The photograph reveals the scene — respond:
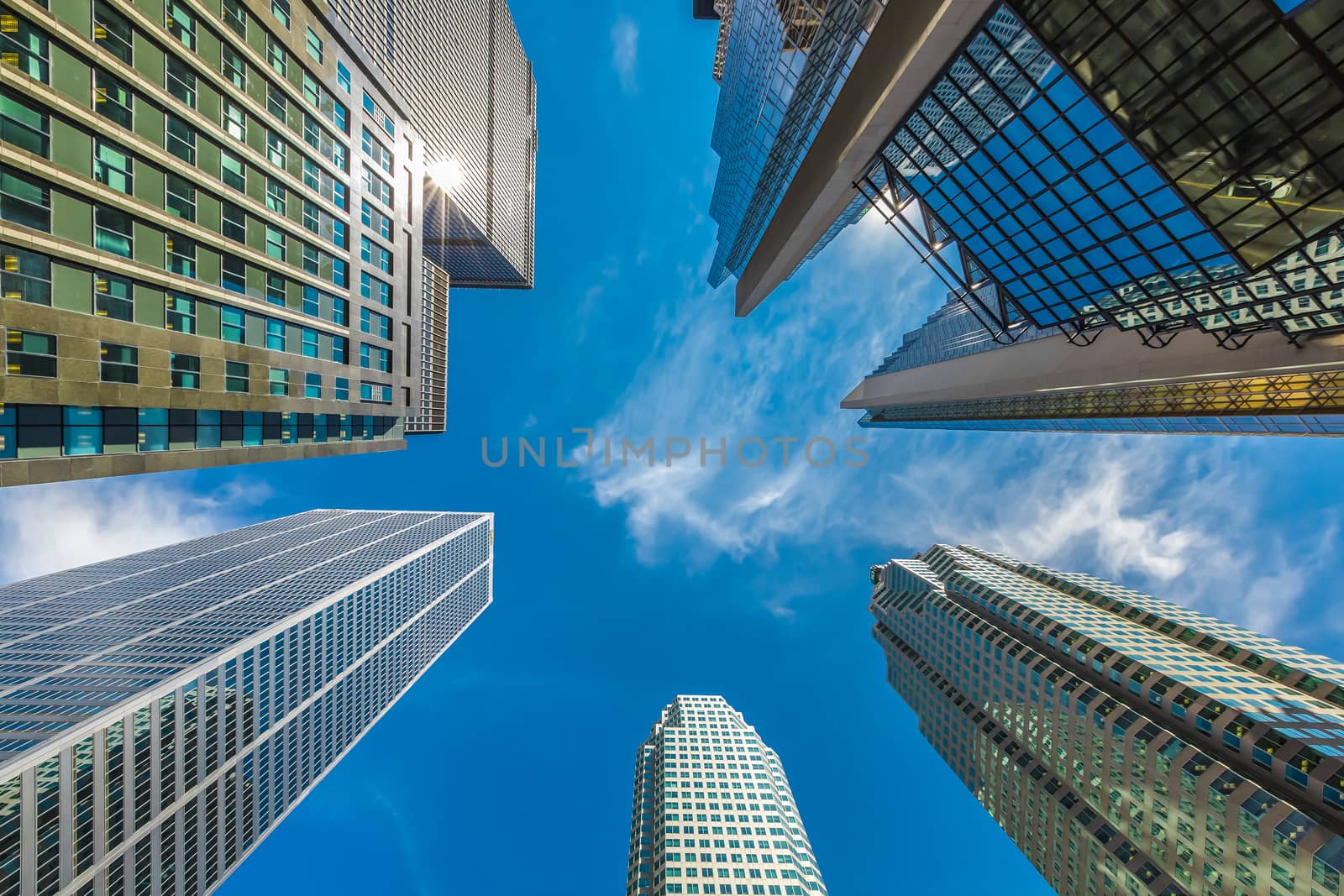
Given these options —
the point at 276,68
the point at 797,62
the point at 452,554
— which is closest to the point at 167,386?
the point at 276,68

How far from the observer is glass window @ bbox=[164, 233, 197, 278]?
25.5 metres

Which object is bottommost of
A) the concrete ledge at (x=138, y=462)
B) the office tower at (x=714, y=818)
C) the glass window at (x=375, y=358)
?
the office tower at (x=714, y=818)

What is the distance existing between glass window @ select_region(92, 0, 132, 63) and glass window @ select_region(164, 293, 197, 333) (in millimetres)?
11280

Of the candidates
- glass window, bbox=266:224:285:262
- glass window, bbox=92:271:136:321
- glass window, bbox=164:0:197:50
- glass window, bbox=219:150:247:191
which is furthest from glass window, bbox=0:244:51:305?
glass window, bbox=164:0:197:50

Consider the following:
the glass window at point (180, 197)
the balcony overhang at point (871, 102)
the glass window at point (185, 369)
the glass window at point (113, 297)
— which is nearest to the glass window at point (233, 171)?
the glass window at point (180, 197)

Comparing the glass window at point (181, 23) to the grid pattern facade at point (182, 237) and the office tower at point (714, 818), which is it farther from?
the office tower at point (714, 818)

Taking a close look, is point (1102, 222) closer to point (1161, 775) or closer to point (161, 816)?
point (1161, 775)

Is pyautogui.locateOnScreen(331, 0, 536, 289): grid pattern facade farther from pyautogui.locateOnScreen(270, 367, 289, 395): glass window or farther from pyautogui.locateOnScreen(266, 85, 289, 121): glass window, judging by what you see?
pyautogui.locateOnScreen(270, 367, 289, 395): glass window

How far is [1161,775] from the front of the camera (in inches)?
2015

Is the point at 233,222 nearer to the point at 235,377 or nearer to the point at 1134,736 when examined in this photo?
the point at 235,377

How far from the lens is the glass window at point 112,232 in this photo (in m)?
22.1

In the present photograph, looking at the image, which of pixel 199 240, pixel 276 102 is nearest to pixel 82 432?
pixel 199 240

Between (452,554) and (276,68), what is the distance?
156818mm

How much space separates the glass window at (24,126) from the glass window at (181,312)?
23.6ft
